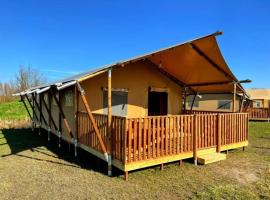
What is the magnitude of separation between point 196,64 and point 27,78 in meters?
37.7

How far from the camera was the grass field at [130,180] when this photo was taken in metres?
4.87

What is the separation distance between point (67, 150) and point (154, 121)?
14.4 ft

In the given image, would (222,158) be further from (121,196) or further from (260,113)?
(260,113)

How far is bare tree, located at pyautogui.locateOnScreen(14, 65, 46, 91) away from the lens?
40219 mm

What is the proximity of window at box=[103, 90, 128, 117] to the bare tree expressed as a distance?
35.0 m

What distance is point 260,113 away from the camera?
2373 cm

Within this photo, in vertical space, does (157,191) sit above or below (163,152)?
below

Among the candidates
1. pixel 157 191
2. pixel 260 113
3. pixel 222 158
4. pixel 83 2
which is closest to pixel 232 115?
pixel 222 158

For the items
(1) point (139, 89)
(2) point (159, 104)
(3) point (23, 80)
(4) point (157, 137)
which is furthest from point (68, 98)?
(3) point (23, 80)

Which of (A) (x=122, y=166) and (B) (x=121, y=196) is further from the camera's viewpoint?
(A) (x=122, y=166)

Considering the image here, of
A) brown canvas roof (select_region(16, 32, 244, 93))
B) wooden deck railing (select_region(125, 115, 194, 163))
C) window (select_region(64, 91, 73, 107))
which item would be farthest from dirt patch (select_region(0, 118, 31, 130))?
wooden deck railing (select_region(125, 115, 194, 163))

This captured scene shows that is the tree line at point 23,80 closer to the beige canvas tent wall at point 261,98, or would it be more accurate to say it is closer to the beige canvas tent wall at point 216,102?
the beige canvas tent wall at point 216,102

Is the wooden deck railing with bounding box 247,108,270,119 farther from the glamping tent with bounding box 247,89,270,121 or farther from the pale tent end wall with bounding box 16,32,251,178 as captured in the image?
the pale tent end wall with bounding box 16,32,251,178

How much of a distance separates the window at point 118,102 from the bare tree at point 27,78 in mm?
35049
